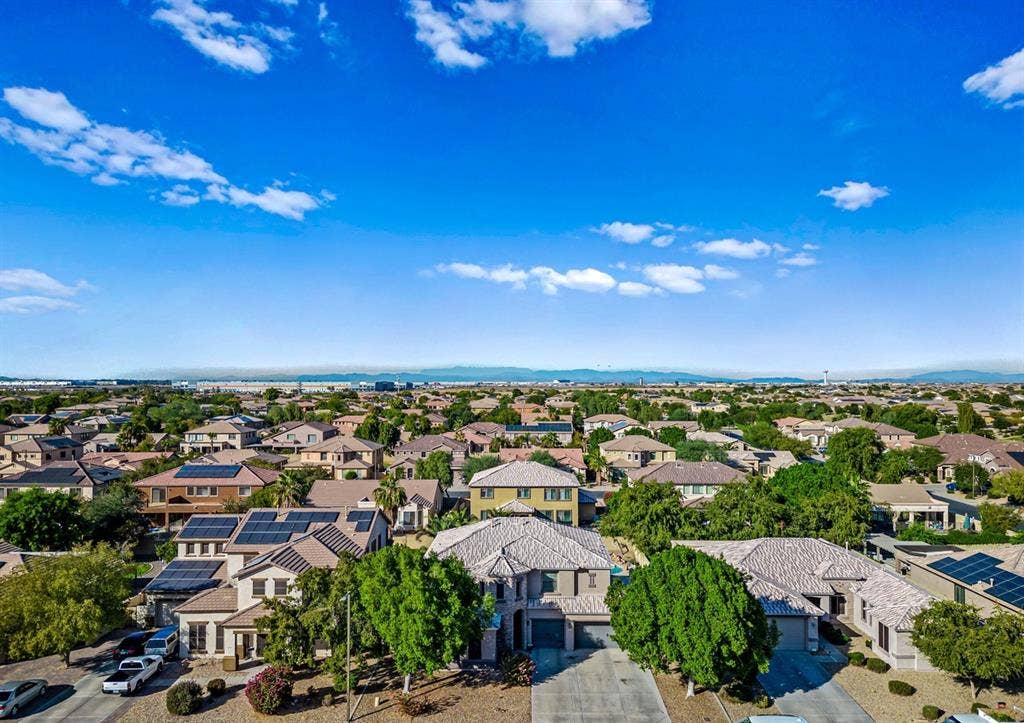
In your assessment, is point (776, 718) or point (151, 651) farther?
point (151, 651)

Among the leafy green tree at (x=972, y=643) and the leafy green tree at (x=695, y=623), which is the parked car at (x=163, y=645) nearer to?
the leafy green tree at (x=695, y=623)

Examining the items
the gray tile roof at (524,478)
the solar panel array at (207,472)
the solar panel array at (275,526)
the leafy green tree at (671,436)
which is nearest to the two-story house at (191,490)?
the solar panel array at (207,472)

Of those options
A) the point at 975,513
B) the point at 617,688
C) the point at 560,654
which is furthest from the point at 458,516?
the point at 975,513

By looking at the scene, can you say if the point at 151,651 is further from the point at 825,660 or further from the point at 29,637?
the point at 825,660

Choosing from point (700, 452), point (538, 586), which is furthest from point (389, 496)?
point (700, 452)

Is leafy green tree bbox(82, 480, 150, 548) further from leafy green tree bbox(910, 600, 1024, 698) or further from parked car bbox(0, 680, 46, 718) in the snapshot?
leafy green tree bbox(910, 600, 1024, 698)

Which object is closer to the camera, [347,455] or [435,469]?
[435,469]

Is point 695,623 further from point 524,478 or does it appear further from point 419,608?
point 524,478
